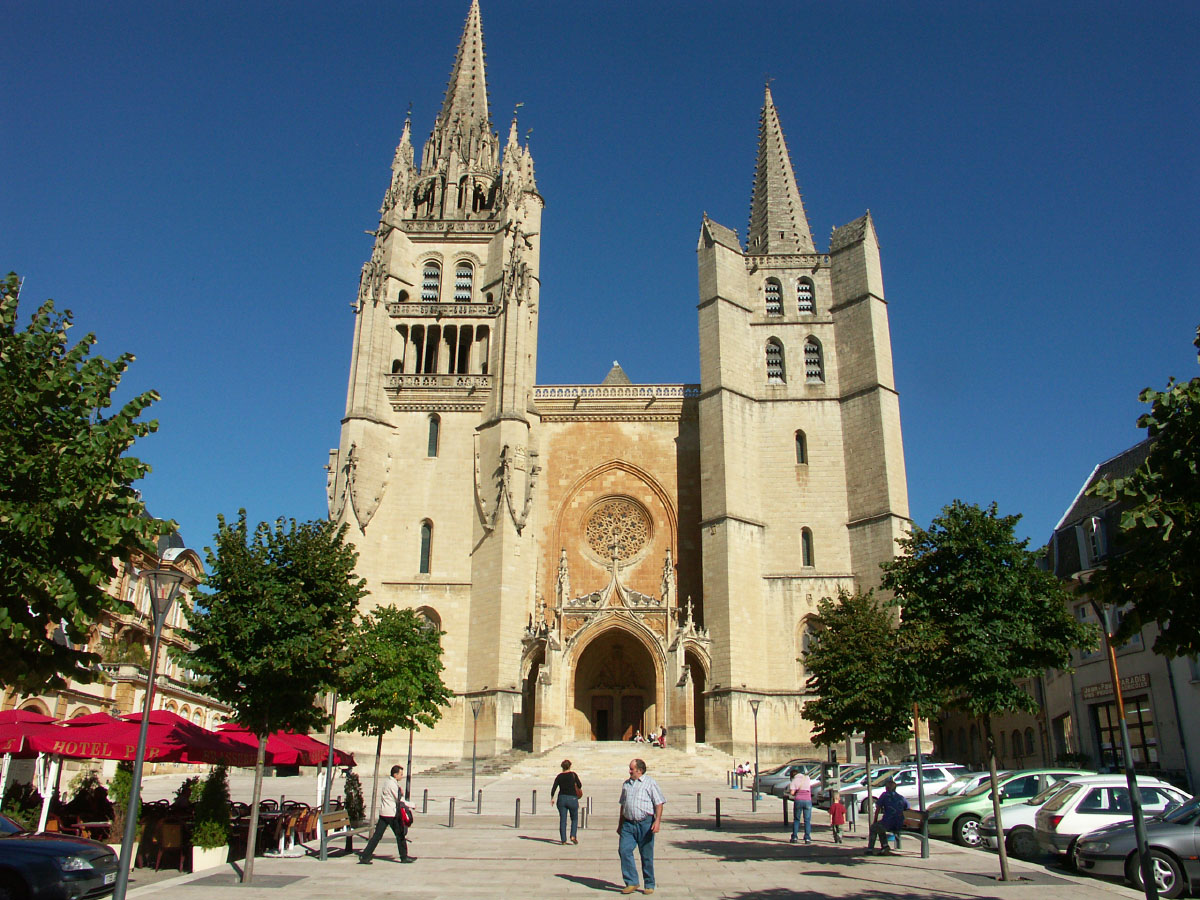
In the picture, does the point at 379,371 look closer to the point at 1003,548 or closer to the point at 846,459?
the point at 846,459

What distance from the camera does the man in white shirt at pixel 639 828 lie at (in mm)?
9219

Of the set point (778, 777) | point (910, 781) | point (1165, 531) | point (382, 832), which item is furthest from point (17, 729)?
point (778, 777)

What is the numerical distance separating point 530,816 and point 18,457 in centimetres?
1374

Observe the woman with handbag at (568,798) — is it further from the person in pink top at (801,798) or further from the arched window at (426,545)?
the arched window at (426,545)

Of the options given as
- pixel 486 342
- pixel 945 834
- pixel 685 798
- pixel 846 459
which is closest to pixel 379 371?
pixel 486 342

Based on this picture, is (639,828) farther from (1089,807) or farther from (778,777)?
(778,777)

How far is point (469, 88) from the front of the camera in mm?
46531

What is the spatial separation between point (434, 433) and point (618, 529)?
7947 millimetres

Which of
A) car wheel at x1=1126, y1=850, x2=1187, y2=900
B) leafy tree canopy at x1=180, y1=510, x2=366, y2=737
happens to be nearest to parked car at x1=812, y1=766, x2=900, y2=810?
car wheel at x1=1126, y1=850, x2=1187, y2=900

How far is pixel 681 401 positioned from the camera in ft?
124

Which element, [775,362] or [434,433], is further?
[775,362]

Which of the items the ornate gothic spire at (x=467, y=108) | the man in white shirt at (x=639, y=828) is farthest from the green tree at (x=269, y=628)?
the ornate gothic spire at (x=467, y=108)

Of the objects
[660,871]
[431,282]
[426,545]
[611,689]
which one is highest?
[431,282]

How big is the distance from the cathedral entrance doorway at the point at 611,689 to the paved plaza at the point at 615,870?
50.7 feet
